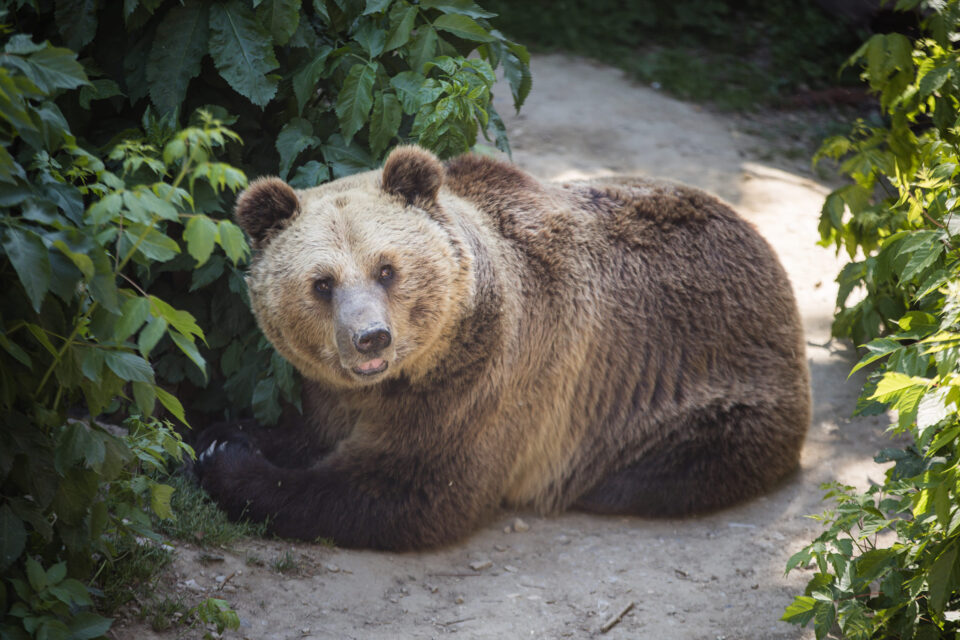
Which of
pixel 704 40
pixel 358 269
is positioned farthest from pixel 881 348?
pixel 704 40

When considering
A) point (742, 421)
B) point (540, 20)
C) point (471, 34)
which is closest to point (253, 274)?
point (471, 34)

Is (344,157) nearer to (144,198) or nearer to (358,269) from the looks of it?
(358,269)

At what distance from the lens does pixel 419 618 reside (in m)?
4.00

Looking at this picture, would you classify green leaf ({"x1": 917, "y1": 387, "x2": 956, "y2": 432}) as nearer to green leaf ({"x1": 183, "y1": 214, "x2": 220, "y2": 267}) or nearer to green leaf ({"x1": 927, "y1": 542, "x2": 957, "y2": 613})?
green leaf ({"x1": 927, "y1": 542, "x2": 957, "y2": 613})

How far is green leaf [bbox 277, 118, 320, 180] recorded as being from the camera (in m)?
4.65

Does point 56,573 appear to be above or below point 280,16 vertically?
below

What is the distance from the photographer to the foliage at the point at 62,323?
2.56m

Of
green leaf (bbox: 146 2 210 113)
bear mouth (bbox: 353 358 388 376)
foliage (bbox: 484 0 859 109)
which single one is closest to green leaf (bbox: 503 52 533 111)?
green leaf (bbox: 146 2 210 113)

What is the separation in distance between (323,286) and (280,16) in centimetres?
143

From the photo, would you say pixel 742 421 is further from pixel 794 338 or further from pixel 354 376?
pixel 354 376

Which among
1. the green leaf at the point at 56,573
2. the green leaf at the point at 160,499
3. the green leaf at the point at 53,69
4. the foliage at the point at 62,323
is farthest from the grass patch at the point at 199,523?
the green leaf at the point at 53,69

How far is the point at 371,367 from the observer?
3.95m

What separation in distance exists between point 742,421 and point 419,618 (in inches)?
89.7

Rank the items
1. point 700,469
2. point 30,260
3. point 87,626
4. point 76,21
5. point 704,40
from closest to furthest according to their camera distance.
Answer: point 30,260 < point 87,626 < point 76,21 < point 700,469 < point 704,40
